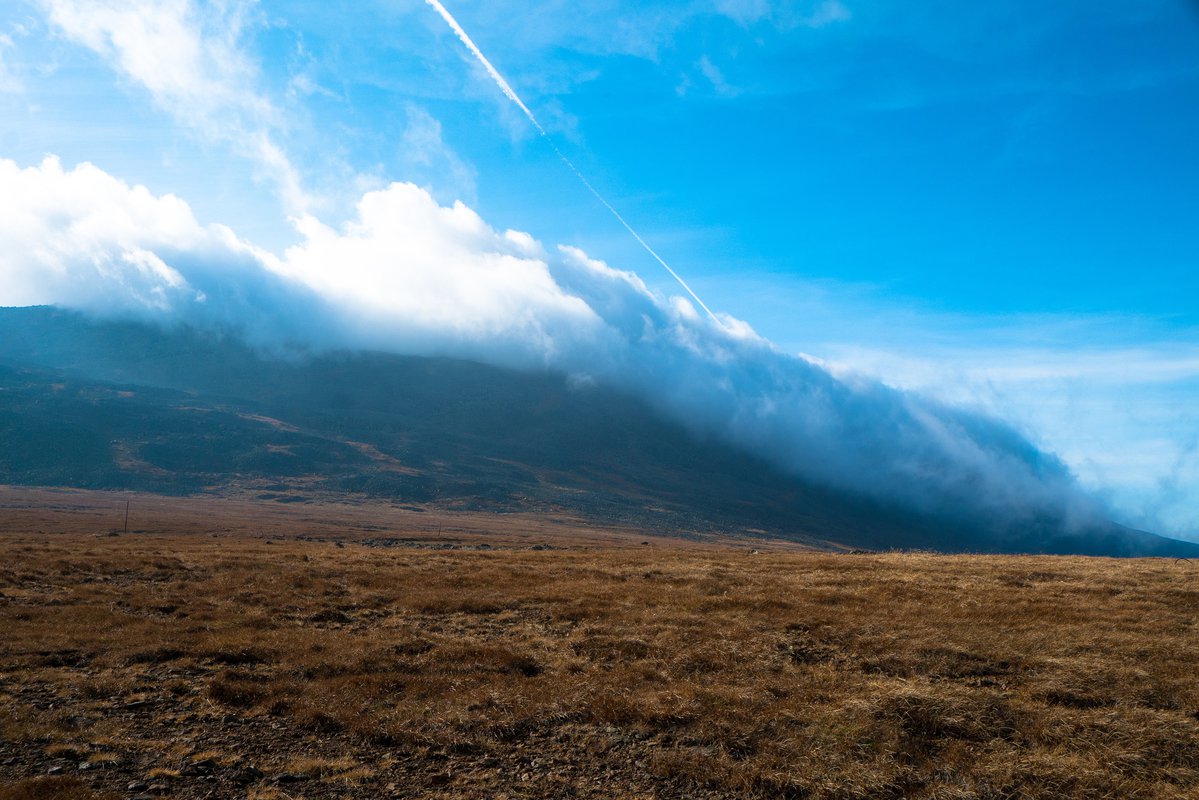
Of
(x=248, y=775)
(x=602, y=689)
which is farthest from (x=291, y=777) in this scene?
(x=602, y=689)

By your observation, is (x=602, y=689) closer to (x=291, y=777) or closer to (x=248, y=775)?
(x=291, y=777)

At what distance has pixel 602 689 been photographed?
14.2 meters

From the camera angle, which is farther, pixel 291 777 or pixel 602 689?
pixel 602 689

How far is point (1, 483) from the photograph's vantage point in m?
160

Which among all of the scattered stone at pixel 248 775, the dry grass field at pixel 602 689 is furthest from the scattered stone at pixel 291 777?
the scattered stone at pixel 248 775

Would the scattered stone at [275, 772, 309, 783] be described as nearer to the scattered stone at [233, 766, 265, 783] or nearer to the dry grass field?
the dry grass field

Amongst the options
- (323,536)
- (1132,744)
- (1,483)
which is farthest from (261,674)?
(1,483)

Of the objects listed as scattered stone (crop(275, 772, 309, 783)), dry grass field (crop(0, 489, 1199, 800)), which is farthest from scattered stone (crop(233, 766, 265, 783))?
scattered stone (crop(275, 772, 309, 783))

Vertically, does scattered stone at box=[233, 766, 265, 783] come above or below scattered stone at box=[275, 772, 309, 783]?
below

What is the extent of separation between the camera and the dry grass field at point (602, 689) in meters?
10.3

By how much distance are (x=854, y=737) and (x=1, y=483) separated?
210 meters

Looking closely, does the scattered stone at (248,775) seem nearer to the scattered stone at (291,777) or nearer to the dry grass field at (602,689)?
the dry grass field at (602,689)

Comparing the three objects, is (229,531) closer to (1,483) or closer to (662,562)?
(662,562)

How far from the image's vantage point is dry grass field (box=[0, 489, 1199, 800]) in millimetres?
10289
